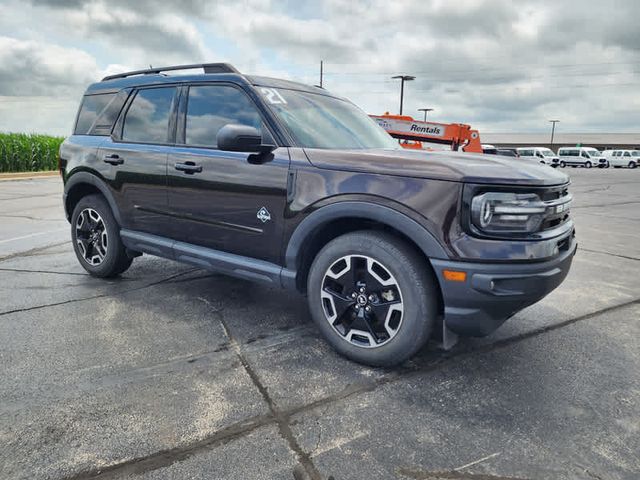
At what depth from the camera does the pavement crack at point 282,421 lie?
2.00 meters

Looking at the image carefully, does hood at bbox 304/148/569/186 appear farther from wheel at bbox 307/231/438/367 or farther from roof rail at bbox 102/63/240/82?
roof rail at bbox 102/63/240/82

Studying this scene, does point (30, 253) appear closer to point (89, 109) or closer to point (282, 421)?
point (89, 109)

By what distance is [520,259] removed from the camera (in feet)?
8.15

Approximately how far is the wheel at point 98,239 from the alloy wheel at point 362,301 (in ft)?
7.98

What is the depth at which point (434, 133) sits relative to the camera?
608 inches

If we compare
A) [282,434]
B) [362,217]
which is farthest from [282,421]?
[362,217]

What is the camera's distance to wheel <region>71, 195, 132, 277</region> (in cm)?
441

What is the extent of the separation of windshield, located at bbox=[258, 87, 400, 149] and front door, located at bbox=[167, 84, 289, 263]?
178 mm

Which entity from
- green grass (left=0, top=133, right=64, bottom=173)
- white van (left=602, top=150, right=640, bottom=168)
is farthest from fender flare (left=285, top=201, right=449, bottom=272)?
white van (left=602, top=150, right=640, bottom=168)

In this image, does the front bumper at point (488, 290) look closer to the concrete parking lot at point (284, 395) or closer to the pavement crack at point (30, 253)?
the concrete parking lot at point (284, 395)

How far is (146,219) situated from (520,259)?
300cm

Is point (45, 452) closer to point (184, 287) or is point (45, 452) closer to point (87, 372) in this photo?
point (87, 372)

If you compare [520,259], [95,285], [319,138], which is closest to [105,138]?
[95,285]

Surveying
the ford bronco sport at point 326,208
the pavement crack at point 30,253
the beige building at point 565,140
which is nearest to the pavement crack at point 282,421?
the ford bronco sport at point 326,208
